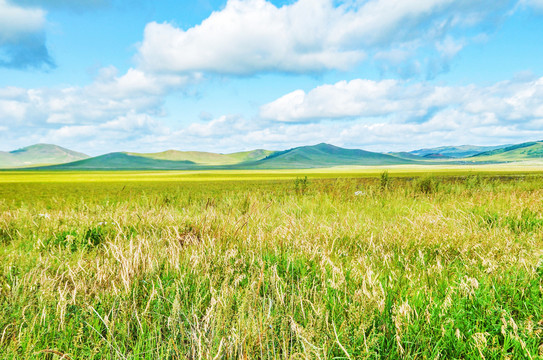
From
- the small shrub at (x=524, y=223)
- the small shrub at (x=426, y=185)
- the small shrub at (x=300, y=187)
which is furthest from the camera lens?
the small shrub at (x=426, y=185)

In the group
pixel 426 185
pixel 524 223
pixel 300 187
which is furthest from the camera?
pixel 300 187

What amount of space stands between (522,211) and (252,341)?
6.86 m

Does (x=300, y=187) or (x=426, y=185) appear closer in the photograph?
(x=426, y=185)

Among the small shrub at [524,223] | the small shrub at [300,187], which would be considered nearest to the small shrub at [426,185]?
the small shrub at [300,187]

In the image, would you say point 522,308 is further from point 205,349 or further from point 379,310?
point 205,349

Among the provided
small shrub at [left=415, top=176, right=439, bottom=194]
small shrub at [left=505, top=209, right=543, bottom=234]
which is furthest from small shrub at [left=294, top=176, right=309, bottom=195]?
→ small shrub at [left=505, top=209, right=543, bottom=234]

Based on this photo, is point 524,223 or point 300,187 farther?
point 300,187

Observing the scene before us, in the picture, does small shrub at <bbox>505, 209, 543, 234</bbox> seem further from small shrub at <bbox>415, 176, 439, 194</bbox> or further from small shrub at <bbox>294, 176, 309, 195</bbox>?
small shrub at <bbox>415, 176, 439, 194</bbox>

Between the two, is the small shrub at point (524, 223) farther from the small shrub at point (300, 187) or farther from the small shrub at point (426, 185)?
the small shrub at point (426, 185)

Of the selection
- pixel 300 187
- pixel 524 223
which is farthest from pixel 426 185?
pixel 524 223

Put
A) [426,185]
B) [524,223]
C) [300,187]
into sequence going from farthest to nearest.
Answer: [300,187], [426,185], [524,223]

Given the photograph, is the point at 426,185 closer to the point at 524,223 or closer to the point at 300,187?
the point at 300,187

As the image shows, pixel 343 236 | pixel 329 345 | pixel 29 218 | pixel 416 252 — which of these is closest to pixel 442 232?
pixel 416 252

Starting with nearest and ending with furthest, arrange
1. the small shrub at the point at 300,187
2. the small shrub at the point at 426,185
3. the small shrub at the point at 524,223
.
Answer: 1. the small shrub at the point at 524,223
2. the small shrub at the point at 300,187
3. the small shrub at the point at 426,185
